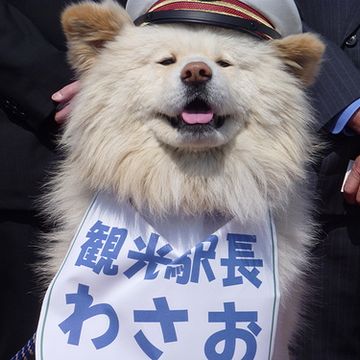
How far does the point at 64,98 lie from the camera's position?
2498mm

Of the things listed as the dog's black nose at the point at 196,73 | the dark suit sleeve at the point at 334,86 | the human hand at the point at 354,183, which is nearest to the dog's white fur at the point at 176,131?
the dog's black nose at the point at 196,73

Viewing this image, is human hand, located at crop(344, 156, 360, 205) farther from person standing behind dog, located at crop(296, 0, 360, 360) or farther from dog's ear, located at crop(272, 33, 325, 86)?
dog's ear, located at crop(272, 33, 325, 86)

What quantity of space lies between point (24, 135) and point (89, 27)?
53 centimetres

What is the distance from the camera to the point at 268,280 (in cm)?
222

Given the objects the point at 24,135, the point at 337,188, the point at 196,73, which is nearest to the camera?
the point at 196,73

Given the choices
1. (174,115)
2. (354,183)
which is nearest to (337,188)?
(354,183)

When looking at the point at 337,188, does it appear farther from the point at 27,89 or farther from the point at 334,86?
the point at 27,89

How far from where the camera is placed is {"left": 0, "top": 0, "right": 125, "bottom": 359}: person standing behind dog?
2.44 m

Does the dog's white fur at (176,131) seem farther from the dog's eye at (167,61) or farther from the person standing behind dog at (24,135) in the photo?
the person standing behind dog at (24,135)

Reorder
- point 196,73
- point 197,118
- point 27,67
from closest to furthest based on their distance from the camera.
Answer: point 196,73
point 197,118
point 27,67

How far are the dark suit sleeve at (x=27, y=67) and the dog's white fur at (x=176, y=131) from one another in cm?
14

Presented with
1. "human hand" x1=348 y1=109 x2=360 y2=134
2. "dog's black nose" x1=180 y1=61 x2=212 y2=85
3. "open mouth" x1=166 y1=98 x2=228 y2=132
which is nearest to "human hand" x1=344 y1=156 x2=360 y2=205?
"human hand" x1=348 y1=109 x2=360 y2=134

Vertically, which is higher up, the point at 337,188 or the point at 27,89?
the point at 27,89

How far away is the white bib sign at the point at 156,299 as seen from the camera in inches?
83.4
